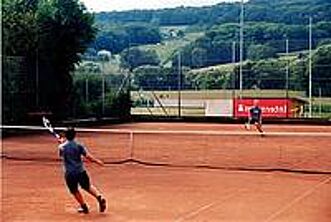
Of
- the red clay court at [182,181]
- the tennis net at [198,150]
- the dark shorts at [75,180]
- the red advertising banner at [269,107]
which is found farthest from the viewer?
the red advertising banner at [269,107]

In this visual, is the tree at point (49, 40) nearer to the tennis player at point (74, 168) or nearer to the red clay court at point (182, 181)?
the red clay court at point (182, 181)

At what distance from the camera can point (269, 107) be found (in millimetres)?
41094

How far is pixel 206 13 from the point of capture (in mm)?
94562

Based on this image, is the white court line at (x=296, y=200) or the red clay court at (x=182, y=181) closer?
the white court line at (x=296, y=200)

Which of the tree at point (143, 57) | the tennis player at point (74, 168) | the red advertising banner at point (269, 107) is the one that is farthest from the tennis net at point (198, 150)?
the tree at point (143, 57)

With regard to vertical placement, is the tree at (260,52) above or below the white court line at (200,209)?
above

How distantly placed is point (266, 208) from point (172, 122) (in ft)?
97.5

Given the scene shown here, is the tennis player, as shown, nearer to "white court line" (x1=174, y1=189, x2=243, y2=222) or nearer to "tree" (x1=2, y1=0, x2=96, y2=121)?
"white court line" (x1=174, y1=189, x2=243, y2=222)

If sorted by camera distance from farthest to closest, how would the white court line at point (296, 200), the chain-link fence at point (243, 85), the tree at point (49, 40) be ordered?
1. the chain-link fence at point (243, 85)
2. the tree at point (49, 40)
3. the white court line at point (296, 200)

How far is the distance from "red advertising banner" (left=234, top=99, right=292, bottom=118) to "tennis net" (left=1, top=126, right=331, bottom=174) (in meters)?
11.5

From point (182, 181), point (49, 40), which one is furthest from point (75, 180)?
point (49, 40)

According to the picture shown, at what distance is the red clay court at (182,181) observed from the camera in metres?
10.6

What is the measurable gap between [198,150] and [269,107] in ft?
63.4

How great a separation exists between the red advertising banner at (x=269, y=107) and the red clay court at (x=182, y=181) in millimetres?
14407
